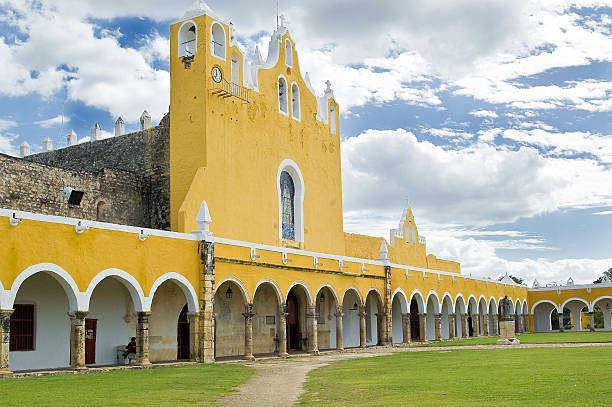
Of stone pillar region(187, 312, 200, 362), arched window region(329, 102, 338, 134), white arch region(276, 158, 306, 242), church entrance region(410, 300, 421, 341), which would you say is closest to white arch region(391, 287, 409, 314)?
church entrance region(410, 300, 421, 341)

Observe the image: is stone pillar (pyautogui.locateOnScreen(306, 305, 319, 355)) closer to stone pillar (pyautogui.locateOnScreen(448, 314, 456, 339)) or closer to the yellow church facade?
the yellow church facade

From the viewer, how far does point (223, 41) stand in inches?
994

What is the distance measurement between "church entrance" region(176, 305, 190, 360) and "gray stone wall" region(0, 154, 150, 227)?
153 inches

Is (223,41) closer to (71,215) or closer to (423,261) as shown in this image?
(71,215)

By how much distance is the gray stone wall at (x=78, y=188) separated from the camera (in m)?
20.4

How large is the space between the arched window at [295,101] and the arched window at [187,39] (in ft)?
18.5

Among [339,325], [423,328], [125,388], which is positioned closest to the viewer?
[125,388]

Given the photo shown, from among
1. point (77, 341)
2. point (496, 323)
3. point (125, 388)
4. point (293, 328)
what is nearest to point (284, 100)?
point (293, 328)

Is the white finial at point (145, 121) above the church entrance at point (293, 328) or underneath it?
above

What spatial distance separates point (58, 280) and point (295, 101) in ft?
50.8

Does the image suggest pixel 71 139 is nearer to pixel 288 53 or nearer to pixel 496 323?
pixel 288 53

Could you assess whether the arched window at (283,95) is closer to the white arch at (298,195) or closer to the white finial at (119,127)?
the white arch at (298,195)

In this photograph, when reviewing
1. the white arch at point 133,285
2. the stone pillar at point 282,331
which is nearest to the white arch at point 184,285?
the white arch at point 133,285

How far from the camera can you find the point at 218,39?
2538cm
